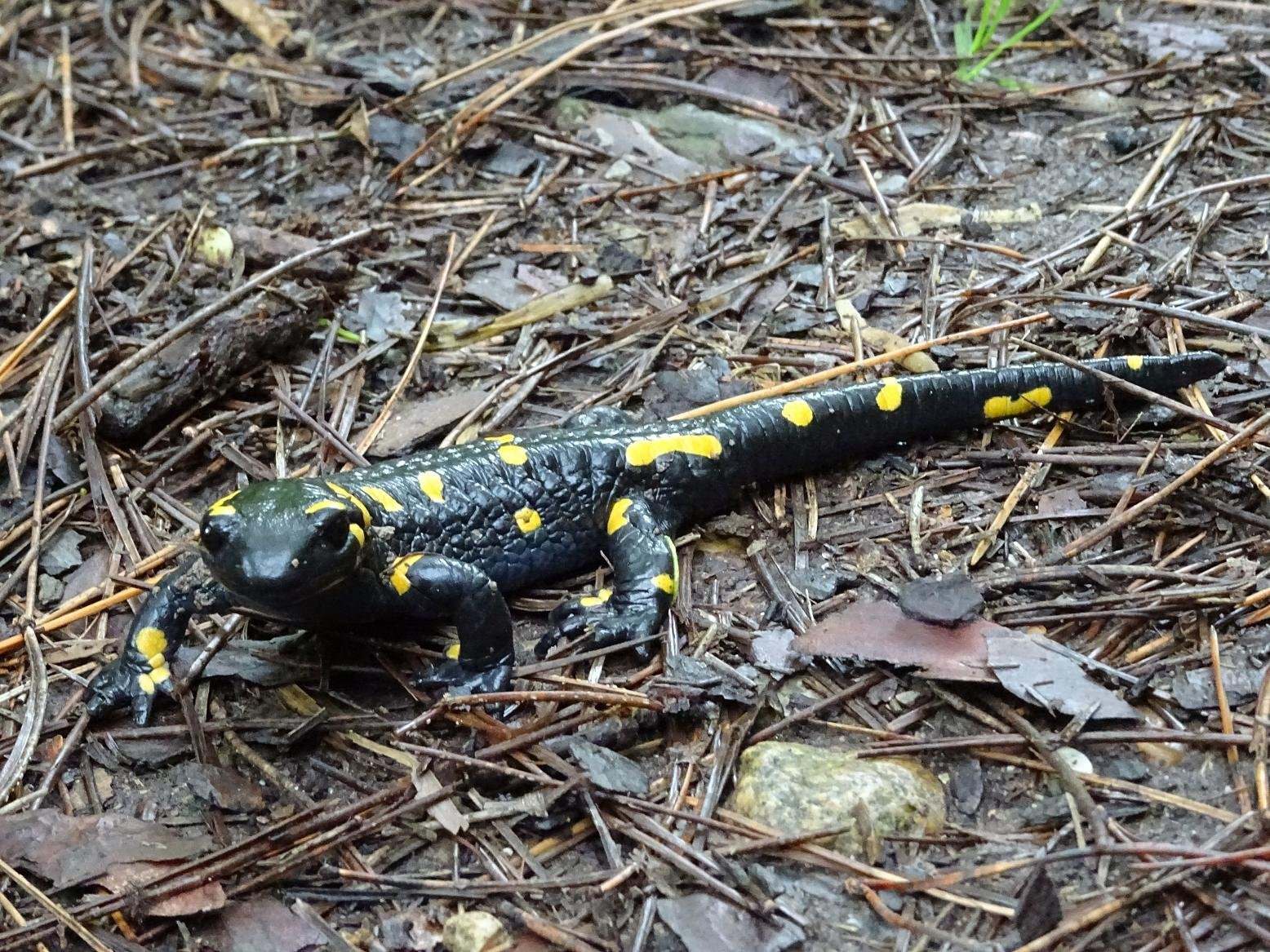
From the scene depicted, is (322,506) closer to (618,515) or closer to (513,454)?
(513,454)

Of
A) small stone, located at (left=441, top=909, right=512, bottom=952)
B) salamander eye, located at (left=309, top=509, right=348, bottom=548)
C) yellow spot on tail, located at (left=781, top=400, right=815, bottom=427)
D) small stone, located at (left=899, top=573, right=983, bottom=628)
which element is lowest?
small stone, located at (left=441, top=909, right=512, bottom=952)

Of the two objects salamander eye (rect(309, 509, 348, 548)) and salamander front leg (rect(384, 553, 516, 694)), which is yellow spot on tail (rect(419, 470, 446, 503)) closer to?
salamander front leg (rect(384, 553, 516, 694))

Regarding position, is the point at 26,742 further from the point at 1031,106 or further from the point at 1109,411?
the point at 1031,106

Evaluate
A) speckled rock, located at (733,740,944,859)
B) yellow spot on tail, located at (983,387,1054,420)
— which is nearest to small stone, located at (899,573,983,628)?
speckled rock, located at (733,740,944,859)

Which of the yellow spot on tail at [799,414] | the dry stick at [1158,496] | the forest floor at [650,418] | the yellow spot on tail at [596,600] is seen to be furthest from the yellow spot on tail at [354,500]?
the dry stick at [1158,496]

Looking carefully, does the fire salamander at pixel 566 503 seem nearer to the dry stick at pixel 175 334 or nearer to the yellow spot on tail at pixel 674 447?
the yellow spot on tail at pixel 674 447

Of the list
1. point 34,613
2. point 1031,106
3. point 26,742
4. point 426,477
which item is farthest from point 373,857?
point 1031,106
